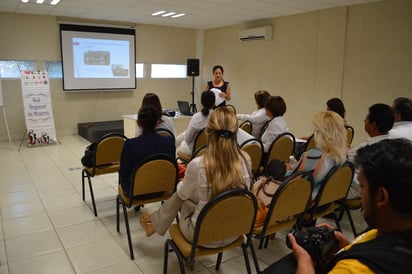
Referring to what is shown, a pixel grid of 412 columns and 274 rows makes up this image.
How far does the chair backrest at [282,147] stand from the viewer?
3396 millimetres

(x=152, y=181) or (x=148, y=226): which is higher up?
(x=152, y=181)

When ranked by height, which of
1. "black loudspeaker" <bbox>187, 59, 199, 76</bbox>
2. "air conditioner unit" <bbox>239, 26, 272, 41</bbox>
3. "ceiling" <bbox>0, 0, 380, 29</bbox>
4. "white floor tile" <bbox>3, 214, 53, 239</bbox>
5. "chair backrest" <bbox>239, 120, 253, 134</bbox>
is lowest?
"white floor tile" <bbox>3, 214, 53, 239</bbox>

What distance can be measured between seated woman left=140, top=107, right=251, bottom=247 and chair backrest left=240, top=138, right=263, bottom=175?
109 cm

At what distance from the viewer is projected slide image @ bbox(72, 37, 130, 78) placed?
23.6ft

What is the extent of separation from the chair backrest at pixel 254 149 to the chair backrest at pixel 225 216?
4.13ft

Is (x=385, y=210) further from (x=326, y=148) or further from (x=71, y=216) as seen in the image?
(x=71, y=216)

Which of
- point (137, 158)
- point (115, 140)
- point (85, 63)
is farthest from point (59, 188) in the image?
point (85, 63)

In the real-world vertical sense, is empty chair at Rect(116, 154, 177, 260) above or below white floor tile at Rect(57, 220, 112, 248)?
above

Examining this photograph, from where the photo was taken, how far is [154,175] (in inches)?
97.7

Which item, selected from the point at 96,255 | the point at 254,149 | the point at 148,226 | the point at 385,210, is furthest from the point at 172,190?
the point at 385,210

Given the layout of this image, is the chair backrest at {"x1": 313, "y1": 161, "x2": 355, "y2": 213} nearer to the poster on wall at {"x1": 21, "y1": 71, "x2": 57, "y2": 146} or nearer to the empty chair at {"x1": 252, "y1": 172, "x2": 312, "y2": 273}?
the empty chair at {"x1": 252, "y1": 172, "x2": 312, "y2": 273}

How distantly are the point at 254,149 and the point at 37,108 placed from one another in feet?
16.9

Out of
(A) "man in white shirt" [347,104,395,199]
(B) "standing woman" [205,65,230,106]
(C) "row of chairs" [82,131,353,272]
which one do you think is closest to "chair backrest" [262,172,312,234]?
(C) "row of chairs" [82,131,353,272]

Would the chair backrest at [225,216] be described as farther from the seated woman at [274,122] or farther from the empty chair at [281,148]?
the seated woman at [274,122]
